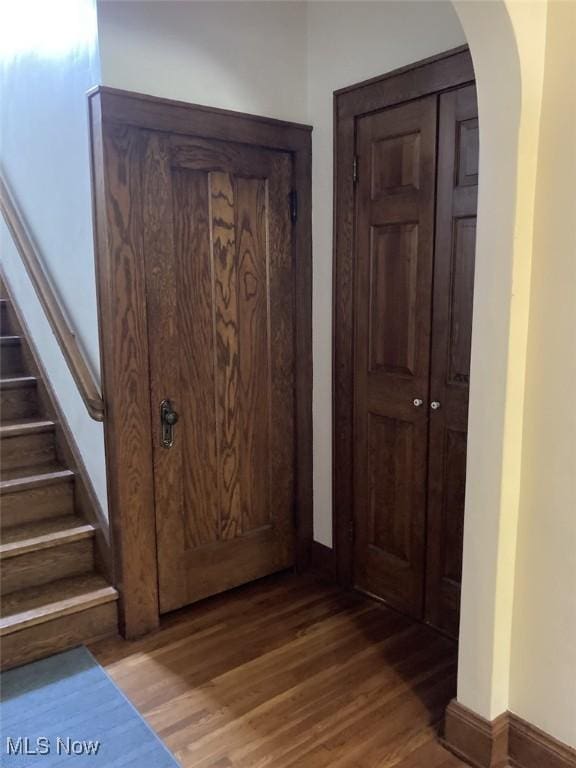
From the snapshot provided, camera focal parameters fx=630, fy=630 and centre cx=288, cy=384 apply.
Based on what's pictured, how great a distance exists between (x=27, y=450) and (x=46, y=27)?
70.4 inches

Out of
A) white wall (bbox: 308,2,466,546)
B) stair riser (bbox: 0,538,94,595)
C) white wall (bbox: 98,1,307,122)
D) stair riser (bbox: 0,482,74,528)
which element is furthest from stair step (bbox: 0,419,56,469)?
white wall (bbox: 98,1,307,122)

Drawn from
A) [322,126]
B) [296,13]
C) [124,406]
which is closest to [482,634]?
[124,406]

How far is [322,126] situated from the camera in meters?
2.68

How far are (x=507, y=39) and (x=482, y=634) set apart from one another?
62.6 inches

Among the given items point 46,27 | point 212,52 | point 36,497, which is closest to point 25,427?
point 36,497

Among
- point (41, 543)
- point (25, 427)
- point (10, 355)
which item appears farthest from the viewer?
point (10, 355)

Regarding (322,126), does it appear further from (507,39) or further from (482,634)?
(482,634)

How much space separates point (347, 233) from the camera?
2.61 meters

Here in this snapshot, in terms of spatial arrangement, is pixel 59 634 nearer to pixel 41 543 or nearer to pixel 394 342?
pixel 41 543

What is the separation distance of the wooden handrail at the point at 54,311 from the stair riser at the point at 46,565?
597 millimetres

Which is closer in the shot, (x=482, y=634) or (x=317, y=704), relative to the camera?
(x=482, y=634)

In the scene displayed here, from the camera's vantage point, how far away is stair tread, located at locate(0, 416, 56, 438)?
9.33 ft

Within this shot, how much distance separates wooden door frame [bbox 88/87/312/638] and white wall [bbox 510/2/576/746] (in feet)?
4.23

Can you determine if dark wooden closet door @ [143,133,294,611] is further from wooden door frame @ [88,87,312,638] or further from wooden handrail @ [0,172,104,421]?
wooden handrail @ [0,172,104,421]
